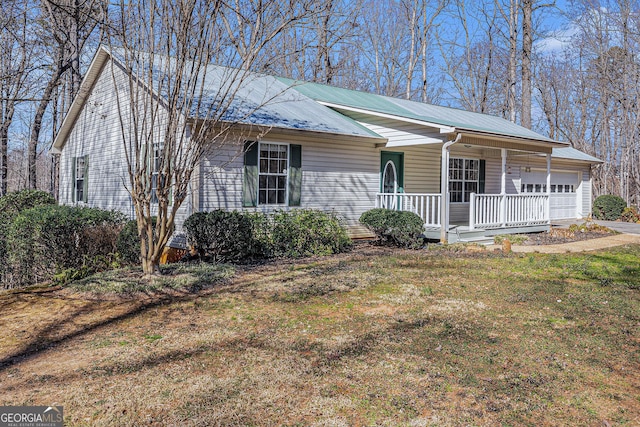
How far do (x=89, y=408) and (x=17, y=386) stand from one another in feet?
2.78

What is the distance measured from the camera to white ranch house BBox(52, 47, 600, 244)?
1062 cm

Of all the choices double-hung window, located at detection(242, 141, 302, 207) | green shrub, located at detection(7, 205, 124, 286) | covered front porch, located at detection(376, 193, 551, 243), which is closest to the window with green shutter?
covered front porch, located at detection(376, 193, 551, 243)

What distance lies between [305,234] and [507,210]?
21.5ft

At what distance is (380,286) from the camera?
7.19 metres

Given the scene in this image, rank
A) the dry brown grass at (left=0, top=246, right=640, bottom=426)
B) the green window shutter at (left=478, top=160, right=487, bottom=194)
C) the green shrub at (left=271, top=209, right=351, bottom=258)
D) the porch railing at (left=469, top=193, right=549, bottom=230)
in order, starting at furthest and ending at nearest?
the green window shutter at (left=478, top=160, right=487, bottom=194), the porch railing at (left=469, top=193, right=549, bottom=230), the green shrub at (left=271, top=209, right=351, bottom=258), the dry brown grass at (left=0, top=246, right=640, bottom=426)

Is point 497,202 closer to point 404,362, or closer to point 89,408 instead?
point 404,362

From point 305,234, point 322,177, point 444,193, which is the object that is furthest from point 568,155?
point 305,234

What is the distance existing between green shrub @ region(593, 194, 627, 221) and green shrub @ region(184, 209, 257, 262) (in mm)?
19985

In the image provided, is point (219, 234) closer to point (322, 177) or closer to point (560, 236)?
point (322, 177)

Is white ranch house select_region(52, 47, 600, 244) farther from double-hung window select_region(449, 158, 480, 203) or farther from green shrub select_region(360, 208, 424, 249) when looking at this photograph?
green shrub select_region(360, 208, 424, 249)

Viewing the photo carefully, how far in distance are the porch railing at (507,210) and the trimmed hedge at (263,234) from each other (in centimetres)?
386

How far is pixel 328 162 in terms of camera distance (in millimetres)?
12008

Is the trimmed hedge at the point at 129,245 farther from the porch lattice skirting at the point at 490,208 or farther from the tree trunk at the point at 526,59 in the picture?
the tree trunk at the point at 526,59

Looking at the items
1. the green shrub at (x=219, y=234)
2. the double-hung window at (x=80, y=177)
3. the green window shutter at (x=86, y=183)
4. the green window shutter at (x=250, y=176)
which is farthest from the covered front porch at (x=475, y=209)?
the double-hung window at (x=80, y=177)
